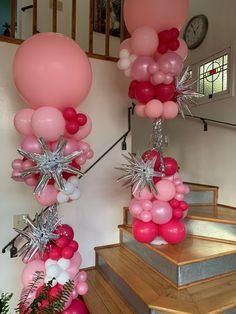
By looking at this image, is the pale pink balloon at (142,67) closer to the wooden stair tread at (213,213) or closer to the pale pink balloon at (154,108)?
the pale pink balloon at (154,108)

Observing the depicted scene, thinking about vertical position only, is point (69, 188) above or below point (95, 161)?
below

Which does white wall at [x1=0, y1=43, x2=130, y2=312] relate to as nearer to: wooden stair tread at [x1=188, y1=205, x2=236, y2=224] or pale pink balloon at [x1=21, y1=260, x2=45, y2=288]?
pale pink balloon at [x1=21, y1=260, x2=45, y2=288]

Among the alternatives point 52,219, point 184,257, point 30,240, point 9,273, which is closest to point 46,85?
point 52,219

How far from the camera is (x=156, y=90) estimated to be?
1.86 meters

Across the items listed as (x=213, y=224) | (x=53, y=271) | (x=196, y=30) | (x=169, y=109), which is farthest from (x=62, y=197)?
(x=196, y=30)

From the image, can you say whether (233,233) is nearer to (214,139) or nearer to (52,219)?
(214,139)

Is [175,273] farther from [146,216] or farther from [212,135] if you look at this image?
[212,135]

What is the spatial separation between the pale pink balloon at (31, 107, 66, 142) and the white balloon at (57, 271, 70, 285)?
2.86 feet

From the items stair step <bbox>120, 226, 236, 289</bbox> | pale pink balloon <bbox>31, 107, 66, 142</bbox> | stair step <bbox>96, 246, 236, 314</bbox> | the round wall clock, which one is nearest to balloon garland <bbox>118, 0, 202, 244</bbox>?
stair step <bbox>120, 226, 236, 289</bbox>

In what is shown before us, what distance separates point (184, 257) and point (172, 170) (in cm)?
64

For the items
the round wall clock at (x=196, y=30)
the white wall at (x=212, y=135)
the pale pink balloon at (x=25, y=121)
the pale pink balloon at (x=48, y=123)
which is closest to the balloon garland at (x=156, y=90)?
the pale pink balloon at (x=48, y=123)

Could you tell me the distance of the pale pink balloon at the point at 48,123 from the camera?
4.82 ft

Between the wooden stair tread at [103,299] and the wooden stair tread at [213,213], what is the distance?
2.96ft

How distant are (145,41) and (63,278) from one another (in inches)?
66.9
